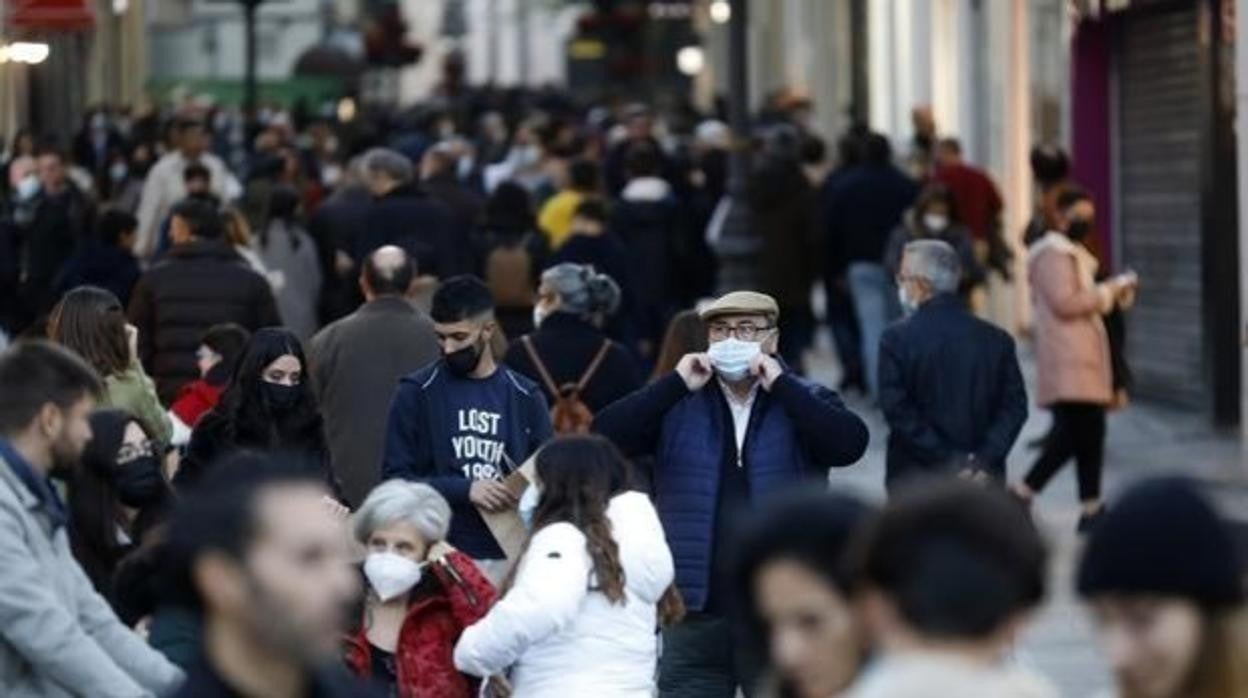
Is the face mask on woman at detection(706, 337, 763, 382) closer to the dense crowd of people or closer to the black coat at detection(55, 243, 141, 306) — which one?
the dense crowd of people

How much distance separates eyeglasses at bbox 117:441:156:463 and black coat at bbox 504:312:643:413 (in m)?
3.86

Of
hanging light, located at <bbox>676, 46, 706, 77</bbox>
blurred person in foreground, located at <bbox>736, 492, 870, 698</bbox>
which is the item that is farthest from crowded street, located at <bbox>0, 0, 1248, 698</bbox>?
hanging light, located at <bbox>676, 46, 706, 77</bbox>

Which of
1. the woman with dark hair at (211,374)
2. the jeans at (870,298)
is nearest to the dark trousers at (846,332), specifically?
the jeans at (870,298)

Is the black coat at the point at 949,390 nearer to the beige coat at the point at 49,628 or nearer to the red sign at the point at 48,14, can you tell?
the beige coat at the point at 49,628

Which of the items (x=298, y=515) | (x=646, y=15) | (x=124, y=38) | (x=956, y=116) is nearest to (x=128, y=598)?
(x=298, y=515)

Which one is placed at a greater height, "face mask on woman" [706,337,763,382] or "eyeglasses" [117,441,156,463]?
"face mask on woman" [706,337,763,382]

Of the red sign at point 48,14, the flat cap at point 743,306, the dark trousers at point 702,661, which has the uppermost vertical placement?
the red sign at point 48,14

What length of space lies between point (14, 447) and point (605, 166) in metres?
21.2

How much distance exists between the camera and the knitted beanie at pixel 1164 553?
577 centimetres

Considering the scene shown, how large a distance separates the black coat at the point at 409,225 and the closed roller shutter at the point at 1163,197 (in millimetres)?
5126

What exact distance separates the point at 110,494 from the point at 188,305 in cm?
643

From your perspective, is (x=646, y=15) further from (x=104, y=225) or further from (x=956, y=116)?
(x=104, y=225)

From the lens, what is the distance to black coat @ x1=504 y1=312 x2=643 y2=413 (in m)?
14.0

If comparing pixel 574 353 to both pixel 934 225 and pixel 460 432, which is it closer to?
pixel 460 432
